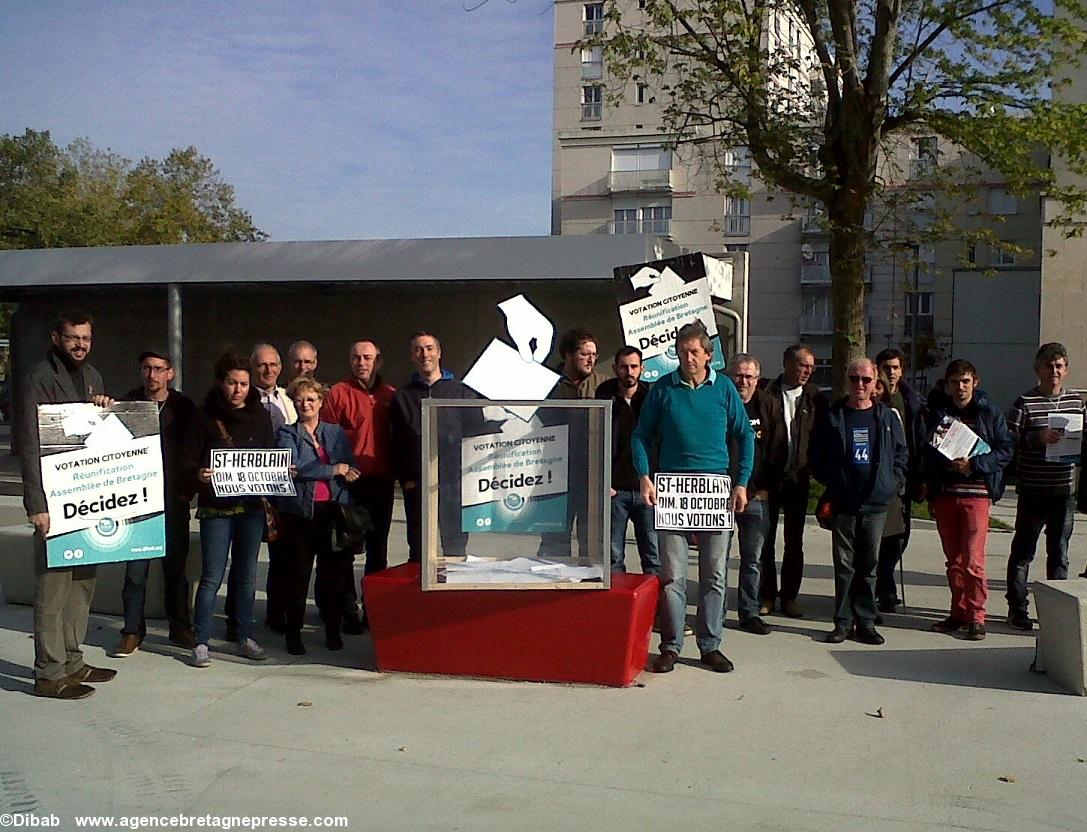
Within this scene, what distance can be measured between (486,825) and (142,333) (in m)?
18.3

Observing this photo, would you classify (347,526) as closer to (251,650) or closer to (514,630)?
(251,650)

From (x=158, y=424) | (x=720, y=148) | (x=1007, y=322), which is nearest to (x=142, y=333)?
(x=720, y=148)

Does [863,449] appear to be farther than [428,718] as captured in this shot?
Yes

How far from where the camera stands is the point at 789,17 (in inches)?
639

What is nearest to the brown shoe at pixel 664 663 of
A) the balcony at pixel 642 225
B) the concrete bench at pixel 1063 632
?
the concrete bench at pixel 1063 632

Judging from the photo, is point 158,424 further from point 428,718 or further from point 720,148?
point 720,148

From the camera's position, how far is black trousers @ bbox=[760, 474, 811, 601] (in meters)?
7.41

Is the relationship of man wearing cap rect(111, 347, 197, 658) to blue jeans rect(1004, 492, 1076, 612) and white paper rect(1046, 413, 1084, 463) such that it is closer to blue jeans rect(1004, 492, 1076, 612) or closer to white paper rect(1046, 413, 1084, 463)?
blue jeans rect(1004, 492, 1076, 612)

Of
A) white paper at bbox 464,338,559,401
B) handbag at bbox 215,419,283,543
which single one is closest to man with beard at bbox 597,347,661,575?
white paper at bbox 464,338,559,401

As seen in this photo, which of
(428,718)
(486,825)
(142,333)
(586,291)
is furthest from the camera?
(142,333)

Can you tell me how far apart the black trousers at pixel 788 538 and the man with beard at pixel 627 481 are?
1113 millimetres

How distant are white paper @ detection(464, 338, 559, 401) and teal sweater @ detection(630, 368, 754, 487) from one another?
0.65 m

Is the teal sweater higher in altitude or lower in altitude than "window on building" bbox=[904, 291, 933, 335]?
lower

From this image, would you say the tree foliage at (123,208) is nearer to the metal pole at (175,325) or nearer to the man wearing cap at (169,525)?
the metal pole at (175,325)
